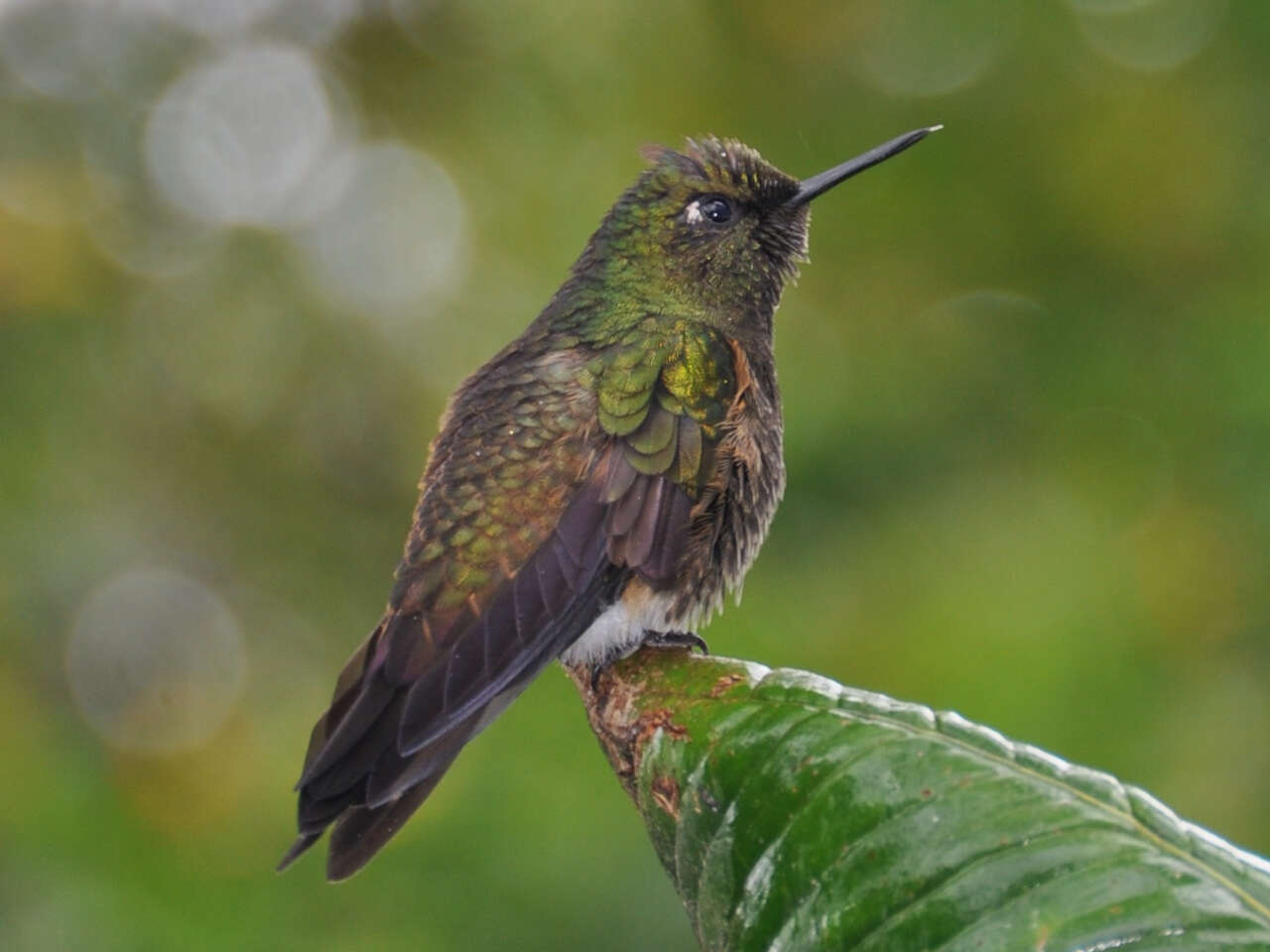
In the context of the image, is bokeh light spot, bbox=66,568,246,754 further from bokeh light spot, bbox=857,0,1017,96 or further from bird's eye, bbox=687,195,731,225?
bokeh light spot, bbox=857,0,1017,96

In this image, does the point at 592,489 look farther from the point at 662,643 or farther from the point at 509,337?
the point at 509,337

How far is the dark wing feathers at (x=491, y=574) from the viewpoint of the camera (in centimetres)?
278

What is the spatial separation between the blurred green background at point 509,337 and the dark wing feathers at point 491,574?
1.86 m

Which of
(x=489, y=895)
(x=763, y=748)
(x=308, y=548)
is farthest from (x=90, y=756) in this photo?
(x=763, y=748)

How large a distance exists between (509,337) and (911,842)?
4.76 metres

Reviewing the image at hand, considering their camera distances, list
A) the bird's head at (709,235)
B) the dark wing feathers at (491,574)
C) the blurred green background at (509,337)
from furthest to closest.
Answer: the blurred green background at (509,337) → the bird's head at (709,235) → the dark wing feathers at (491,574)

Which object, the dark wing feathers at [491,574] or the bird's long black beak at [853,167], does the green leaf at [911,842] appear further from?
the bird's long black beak at [853,167]

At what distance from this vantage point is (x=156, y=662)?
6.19 meters

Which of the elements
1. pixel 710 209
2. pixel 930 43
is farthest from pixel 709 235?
pixel 930 43

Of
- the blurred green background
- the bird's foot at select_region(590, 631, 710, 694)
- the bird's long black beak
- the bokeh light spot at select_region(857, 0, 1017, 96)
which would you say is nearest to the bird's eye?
the bird's long black beak

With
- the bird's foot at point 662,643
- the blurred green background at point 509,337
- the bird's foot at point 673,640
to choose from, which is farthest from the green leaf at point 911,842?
the blurred green background at point 509,337

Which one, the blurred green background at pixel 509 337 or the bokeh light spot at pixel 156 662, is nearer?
the blurred green background at pixel 509 337

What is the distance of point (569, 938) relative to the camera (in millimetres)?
4891

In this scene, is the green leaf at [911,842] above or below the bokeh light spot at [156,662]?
below
